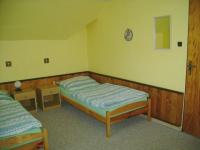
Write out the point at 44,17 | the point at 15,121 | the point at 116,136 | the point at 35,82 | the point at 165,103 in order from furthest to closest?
the point at 35,82 < the point at 44,17 < the point at 165,103 < the point at 116,136 < the point at 15,121

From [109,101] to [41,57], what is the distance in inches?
84.4

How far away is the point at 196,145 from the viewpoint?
2.54m

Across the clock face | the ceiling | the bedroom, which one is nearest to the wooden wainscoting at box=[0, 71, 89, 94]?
the bedroom

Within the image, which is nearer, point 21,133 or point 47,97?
point 21,133

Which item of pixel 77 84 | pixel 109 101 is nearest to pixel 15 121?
pixel 109 101

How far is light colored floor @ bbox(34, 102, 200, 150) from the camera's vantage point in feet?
8.45

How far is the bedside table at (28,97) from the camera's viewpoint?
3.73 meters

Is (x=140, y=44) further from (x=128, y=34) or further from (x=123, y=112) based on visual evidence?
(x=123, y=112)

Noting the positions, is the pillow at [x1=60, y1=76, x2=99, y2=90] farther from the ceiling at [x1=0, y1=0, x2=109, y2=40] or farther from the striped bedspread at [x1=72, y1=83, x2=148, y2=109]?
the ceiling at [x1=0, y1=0, x2=109, y2=40]

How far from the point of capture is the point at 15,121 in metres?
2.34

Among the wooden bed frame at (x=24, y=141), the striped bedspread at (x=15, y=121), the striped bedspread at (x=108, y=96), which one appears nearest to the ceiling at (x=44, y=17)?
the striped bedspread at (x=108, y=96)

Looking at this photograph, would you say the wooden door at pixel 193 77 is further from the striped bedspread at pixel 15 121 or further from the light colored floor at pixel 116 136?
the striped bedspread at pixel 15 121

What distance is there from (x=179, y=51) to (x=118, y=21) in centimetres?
148

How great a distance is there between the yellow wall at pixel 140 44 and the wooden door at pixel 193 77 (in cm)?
11
